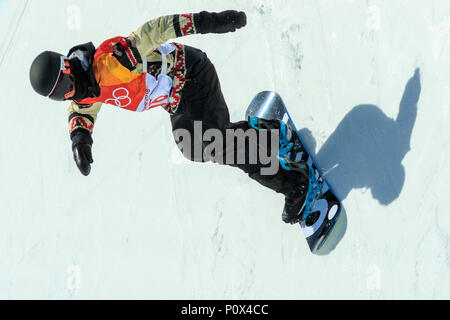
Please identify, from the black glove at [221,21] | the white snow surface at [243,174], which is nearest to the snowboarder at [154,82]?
the black glove at [221,21]

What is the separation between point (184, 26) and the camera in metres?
2.13

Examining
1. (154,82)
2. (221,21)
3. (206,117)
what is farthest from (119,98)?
(221,21)

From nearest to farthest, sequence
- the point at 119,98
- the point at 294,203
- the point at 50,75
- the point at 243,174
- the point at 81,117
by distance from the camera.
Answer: the point at 50,75 < the point at 119,98 < the point at 81,117 < the point at 294,203 < the point at 243,174

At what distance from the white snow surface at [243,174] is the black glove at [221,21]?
931 mm

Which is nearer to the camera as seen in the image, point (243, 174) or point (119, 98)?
point (119, 98)

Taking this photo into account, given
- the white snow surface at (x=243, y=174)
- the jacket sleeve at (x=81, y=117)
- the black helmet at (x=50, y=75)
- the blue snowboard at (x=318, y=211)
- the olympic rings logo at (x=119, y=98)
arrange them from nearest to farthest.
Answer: the black helmet at (x=50, y=75) → the olympic rings logo at (x=119, y=98) → the jacket sleeve at (x=81, y=117) → the white snow surface at (x=243, y=174) → the blue snowboard at (x=318, y=211)

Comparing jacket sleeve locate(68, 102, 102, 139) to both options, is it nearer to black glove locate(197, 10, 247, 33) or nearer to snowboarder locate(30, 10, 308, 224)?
snowboarder locate(30, 10, 308, 224)

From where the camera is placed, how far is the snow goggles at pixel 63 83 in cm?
211

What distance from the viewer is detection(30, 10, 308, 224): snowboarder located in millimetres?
2115

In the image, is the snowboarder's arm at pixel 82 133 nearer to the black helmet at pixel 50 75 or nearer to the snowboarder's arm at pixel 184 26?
the black helmet at pixel 50 75

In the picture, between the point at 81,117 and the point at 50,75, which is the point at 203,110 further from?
the point at 50,75

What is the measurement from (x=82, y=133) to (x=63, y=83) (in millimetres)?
323

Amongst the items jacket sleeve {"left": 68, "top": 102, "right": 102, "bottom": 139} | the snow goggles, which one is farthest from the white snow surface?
the snow goggles

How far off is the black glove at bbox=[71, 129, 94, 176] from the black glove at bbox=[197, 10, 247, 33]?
2.21ft
